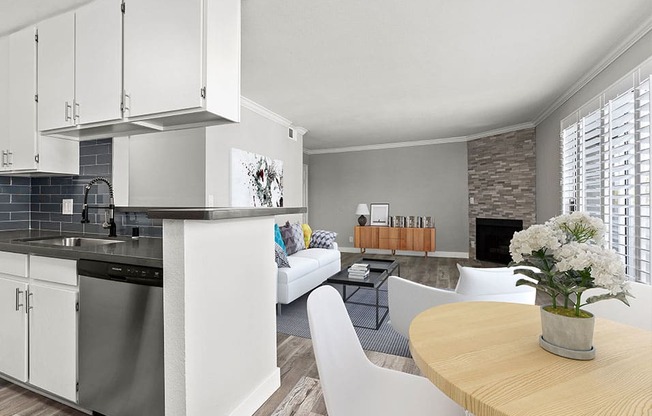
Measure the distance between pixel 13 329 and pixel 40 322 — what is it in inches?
11.1

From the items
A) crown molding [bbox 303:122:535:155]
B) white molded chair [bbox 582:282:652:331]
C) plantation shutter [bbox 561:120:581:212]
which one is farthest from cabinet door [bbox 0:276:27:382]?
crown molding [bbox 303:122:535:155]

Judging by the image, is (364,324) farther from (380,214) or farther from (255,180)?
(380,214)

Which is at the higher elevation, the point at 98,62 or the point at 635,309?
the point at 98,62

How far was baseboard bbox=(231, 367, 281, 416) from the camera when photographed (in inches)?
68.4

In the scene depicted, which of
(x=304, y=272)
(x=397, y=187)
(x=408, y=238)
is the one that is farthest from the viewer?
(x=397, y=187)

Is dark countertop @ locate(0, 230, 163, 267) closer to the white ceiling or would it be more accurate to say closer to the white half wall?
the white half wall

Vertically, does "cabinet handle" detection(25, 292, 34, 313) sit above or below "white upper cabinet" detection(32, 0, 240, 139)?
below

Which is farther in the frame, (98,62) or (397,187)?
(397,187)

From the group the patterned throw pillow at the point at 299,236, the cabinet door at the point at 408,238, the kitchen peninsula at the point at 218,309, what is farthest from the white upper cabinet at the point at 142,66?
the cabinet door at the point at 408,238

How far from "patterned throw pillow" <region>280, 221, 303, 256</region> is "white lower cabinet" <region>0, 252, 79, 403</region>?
2824mm

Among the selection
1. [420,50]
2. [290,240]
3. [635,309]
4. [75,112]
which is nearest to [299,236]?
[290,240]


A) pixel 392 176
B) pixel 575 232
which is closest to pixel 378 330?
pixel 575 232

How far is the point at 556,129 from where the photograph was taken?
455 cm

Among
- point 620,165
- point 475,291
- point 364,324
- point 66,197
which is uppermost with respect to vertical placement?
point 620,165
